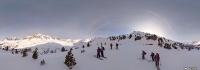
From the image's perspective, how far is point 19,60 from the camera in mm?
59625

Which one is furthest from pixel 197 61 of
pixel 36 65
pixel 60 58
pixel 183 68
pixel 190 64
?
pixel 36 65

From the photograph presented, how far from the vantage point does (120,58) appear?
68625mm

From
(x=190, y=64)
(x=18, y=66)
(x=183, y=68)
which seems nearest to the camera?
(x=18, y=66)

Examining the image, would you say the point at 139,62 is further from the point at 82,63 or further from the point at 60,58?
the point at 60,58

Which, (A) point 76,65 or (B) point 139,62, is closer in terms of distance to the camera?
(A) point 76,65

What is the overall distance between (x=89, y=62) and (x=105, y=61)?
356cm

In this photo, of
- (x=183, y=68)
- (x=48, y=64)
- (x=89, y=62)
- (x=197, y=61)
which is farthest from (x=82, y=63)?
(x=197, y=61)

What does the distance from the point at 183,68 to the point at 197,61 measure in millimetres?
8602

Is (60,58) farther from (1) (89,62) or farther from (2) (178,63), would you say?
(2) (178,63)

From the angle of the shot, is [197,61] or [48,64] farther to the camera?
[197,61]

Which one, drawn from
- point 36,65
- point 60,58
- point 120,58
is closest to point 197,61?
point 120,58

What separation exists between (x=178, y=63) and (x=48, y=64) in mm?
26201

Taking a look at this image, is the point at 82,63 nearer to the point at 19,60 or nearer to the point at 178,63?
the point at 19,60

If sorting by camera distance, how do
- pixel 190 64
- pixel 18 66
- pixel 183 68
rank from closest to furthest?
pixel 18 66, pixel 183 68, pixel 190 64
